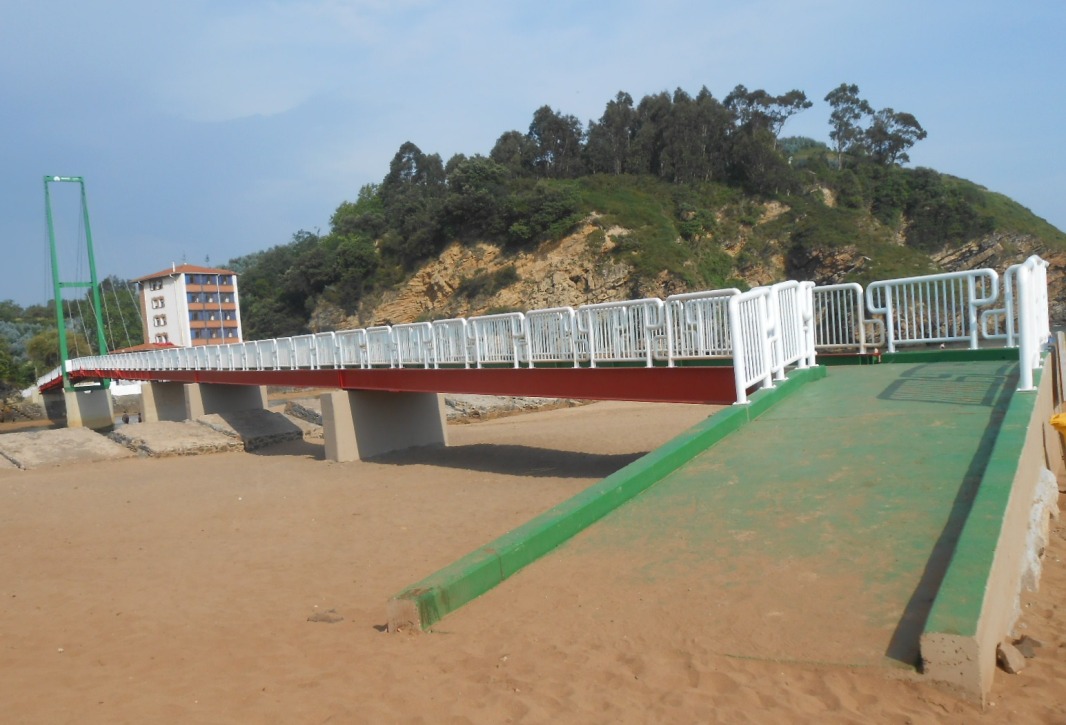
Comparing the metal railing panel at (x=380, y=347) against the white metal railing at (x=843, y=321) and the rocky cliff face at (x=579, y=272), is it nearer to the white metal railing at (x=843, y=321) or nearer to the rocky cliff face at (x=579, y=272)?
the white metal railing at (x=843, y=321)

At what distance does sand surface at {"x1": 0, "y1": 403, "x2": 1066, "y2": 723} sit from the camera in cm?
376

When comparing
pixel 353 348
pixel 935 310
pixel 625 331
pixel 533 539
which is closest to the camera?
pixel 533 539

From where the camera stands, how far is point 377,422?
838 inches

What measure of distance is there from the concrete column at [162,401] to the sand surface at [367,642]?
2488 cm

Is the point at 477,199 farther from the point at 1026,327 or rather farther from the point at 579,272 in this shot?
the point at 1026,327

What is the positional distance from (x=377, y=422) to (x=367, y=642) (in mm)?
16465

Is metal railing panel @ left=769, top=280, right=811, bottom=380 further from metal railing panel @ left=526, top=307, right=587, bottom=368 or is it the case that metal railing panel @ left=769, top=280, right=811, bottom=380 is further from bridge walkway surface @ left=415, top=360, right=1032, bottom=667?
metal railing panel @ left=526, top=307, right=587, bottom=368

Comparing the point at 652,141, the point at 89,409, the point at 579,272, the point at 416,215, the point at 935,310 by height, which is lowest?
the point at 89,409

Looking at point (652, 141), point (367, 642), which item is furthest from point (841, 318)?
point (652, 141)

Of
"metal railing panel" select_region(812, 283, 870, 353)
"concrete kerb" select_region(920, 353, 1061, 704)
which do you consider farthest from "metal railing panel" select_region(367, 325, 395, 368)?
"concrete kerb" select_region(920, 353, 1061, 704)

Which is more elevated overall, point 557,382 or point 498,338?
point 498,338

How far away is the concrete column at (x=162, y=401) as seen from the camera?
37469 millimetres

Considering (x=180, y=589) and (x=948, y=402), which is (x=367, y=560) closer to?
(x=180, y=589)

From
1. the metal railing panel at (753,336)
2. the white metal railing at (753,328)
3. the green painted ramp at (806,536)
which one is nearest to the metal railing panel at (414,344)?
the white metal railing at (753,328)
